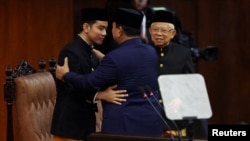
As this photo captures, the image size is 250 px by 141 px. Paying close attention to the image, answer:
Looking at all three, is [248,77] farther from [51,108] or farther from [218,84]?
[51,108]

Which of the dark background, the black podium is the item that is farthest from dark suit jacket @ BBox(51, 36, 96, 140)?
the dark background

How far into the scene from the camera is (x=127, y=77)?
117 inches

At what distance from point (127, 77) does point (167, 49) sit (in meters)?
0.59

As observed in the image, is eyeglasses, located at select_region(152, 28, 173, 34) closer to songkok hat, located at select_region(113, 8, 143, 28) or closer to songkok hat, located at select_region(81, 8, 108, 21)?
songkok hat, located at select_region(81, 8, 108, 21)

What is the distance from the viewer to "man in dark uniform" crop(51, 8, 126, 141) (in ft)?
10.4

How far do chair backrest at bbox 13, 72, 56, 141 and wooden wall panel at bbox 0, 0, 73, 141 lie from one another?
148cm

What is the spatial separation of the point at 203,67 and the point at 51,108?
2.44 m

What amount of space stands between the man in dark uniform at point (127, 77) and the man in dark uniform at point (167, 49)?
0.37 metres

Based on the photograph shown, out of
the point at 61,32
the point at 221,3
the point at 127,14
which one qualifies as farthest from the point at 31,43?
the point at 127,14

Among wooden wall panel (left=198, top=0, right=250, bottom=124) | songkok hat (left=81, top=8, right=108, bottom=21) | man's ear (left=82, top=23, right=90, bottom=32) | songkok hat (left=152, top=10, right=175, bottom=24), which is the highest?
songkok hat (left=81, top=8, right=108, bottom=21)

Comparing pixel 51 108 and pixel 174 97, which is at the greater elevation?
pixel 174 97

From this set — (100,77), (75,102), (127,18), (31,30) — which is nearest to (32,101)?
(75,102)

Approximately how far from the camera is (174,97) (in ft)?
7.07

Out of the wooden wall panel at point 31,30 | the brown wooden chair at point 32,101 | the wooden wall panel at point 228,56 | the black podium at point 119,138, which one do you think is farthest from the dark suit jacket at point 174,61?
the wooden wall panel at point 228,56
